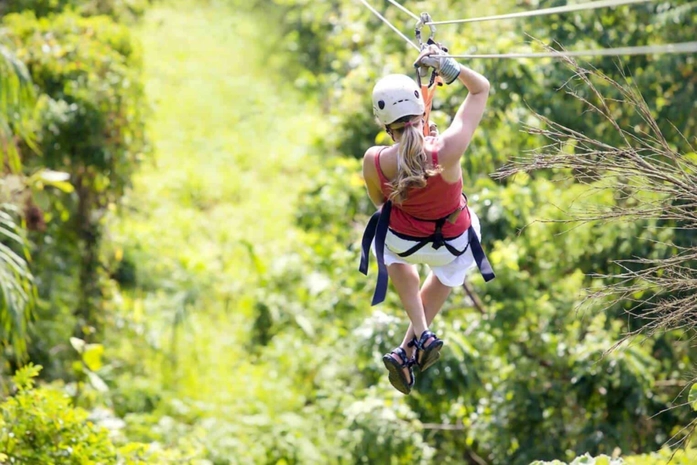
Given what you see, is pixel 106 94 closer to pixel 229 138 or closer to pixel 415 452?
pixel 415 452

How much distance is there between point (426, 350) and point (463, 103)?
88 cm

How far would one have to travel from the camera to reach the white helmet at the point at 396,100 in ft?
10.3

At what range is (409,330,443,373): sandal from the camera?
3.46m

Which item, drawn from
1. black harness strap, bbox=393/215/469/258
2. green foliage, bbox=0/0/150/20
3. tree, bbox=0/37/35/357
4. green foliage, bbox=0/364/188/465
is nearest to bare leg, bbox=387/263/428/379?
black harness strap, bbox=393/215/469/258

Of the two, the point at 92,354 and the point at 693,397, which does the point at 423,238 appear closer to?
the point at 693,397

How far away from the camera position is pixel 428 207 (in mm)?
3383

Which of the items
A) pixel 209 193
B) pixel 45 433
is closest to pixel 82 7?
pixel 209 193

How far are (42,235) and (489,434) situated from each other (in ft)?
13.4

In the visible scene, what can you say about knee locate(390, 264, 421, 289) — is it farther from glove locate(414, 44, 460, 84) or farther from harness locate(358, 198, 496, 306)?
glove locate(414, 44, 460, 84)

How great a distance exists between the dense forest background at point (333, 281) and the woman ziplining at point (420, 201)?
353 millimetres

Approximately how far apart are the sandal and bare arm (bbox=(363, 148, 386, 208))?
1.70 feet

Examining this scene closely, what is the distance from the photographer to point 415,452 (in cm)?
661

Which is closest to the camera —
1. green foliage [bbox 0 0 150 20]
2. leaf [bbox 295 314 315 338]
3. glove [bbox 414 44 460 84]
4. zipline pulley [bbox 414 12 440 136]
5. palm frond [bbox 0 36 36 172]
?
glove [bbox 414 44 460 84]

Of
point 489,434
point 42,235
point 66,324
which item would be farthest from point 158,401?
point 489,434
